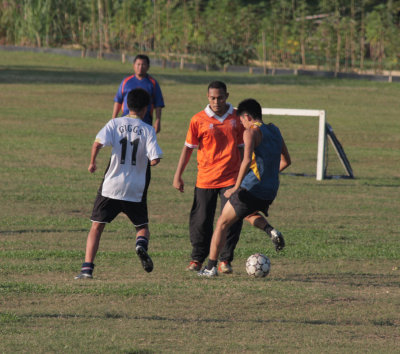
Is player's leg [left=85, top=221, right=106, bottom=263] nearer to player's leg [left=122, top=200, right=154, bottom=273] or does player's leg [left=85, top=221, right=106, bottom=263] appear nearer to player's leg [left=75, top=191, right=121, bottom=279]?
player's leg [left=75, top=191, right=121, bottom=279]

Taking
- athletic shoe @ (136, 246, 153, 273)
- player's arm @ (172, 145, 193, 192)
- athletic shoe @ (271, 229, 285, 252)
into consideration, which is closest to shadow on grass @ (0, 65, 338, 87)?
player's arm @ (172, 145, 193, 192)

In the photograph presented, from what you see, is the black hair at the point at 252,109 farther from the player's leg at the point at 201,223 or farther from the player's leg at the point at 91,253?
the player's leg at the point at 91,253

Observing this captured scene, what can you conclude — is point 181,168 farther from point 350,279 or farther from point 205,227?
point 350,279

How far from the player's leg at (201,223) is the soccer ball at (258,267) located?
1.90ft

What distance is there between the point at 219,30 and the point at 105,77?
34.7 feet

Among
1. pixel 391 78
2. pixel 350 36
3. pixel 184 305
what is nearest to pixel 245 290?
pixel 184 305

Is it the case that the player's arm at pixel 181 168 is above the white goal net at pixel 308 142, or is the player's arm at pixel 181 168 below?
above

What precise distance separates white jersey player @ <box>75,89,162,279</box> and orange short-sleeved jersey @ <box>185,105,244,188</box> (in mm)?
683

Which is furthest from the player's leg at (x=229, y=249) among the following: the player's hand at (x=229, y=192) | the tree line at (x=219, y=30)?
the tree line at (x=219, y=30)

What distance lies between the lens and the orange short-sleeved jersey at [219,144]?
865cm

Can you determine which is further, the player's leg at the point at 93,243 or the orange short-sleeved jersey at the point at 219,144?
the orange short-sleeved jersey at the point at 219,144

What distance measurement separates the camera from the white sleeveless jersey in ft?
26.5

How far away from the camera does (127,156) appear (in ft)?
26.6

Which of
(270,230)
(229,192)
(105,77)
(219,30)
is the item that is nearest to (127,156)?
(229,192)
